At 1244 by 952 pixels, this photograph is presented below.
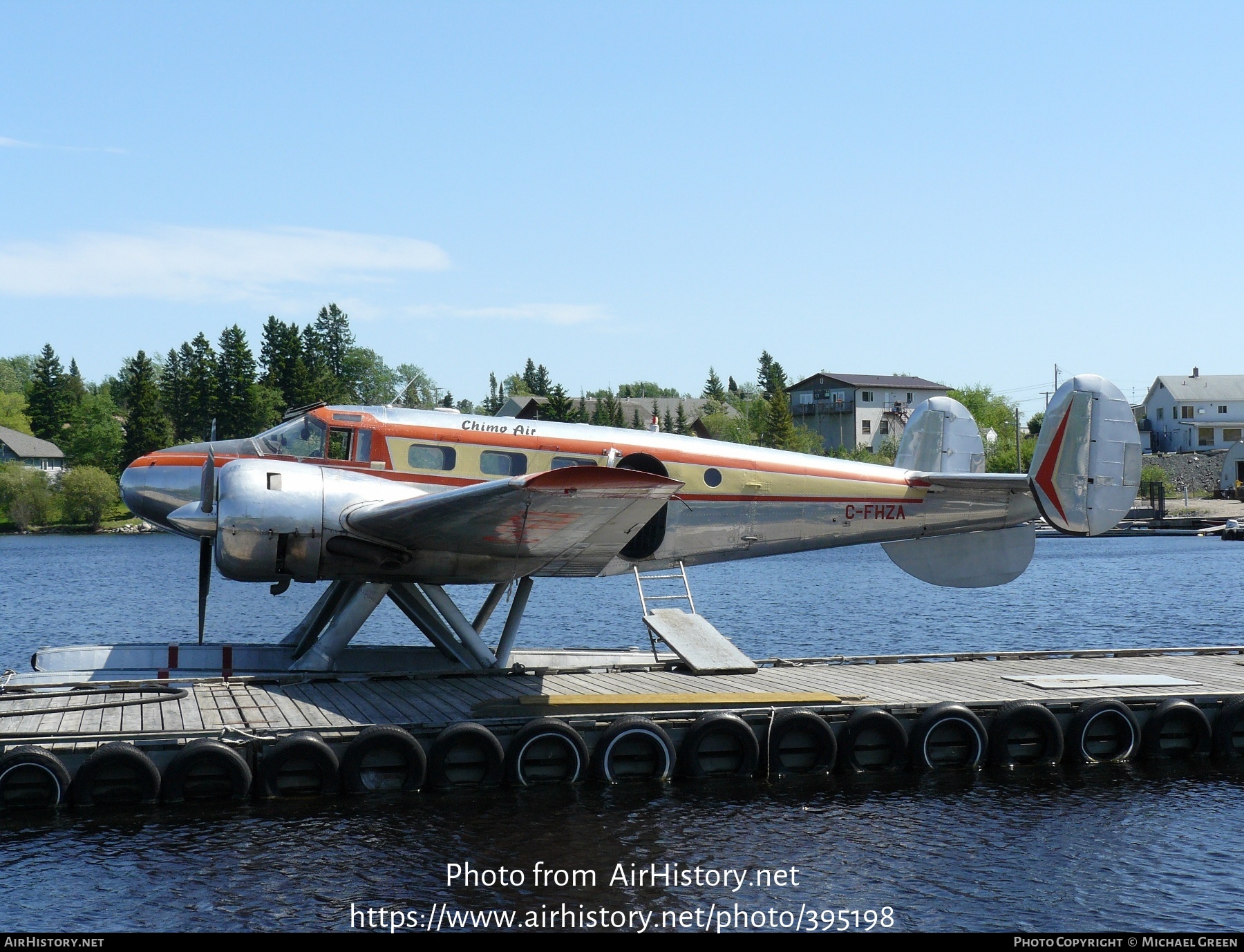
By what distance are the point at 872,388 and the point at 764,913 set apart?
115126 mm

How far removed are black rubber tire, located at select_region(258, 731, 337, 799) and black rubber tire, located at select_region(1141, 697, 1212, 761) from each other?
10619 millimetres

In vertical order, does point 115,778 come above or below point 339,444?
below

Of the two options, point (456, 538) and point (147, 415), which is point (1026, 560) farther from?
point (147, 415)

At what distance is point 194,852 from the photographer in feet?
37.8

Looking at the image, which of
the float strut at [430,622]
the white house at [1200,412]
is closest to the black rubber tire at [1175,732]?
the float strut at [430,622]

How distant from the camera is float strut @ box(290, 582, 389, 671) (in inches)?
621

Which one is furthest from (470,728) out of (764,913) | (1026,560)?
(1026,560)

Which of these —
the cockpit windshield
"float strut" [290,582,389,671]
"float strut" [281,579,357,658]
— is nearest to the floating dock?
"float strut" [290,582,389,671]

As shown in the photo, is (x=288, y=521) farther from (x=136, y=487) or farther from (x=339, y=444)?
(x=136, y=487)

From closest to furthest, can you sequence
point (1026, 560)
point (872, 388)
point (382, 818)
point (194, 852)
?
1. point (194, 852)
2. point (382, 818)
3. point (1026, 560)
4. point (872, 388)

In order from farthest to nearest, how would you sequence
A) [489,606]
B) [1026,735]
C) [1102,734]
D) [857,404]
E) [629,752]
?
1. [857,404]
2. [489,606]
3. [1102,734]
4. [1026,735]
5. [629,752]

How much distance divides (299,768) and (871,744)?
23.0ft

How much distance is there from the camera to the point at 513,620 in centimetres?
1631

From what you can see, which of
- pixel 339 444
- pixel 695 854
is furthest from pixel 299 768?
pixel 339 444
